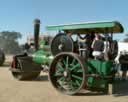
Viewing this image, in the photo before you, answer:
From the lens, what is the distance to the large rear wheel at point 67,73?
29.5ft

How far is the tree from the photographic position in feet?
260

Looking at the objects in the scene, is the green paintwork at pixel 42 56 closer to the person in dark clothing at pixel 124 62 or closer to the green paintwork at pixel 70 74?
the green paintwork at pixel 70 74

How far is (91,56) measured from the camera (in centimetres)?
969

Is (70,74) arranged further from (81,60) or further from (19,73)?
(19,73)

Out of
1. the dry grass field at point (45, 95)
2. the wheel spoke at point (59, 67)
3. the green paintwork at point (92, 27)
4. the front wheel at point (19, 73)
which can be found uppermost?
the green paintwork at point (92, 27)

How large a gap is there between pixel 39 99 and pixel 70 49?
2028 millimetres

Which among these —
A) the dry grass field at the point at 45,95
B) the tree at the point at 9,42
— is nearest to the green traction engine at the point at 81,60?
the dry grass field at the point at 45,95

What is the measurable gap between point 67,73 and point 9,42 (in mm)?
82663

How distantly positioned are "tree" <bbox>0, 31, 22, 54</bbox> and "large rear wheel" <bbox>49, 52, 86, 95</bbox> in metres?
65.4

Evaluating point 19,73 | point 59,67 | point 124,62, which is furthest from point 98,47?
point 19,73

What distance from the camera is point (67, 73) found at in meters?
9.25

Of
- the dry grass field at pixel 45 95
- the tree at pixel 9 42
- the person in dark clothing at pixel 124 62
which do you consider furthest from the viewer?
the tree at pixel 9 42

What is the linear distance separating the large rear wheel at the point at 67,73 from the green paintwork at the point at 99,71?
27 cm

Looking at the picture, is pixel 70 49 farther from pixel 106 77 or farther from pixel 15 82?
pixel 15 82
